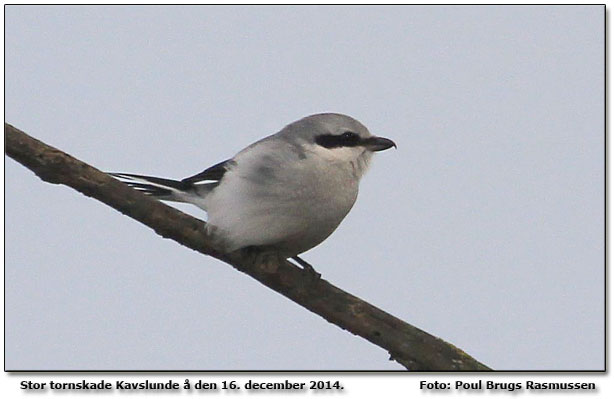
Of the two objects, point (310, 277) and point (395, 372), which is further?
point (310, 277)

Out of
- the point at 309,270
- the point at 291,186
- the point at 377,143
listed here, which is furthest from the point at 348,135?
the point at 309,270

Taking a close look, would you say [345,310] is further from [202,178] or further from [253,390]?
[202,178]

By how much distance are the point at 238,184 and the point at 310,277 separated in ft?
2.21

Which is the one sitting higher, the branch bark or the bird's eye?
the bird's eye

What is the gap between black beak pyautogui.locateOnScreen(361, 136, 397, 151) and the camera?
4402 mm

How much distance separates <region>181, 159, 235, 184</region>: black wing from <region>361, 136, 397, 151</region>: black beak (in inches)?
32.2

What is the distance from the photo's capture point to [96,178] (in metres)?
3.86

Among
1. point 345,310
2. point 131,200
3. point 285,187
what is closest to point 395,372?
point 345,310

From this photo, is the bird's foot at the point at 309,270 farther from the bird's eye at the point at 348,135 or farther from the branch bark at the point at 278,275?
the bird's eye at the point at 348,135

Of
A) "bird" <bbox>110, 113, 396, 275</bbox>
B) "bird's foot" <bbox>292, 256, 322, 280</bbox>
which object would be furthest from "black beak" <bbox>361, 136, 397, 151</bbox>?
"bird's foot" <bbox>292, 256, 322, 280</bbox>

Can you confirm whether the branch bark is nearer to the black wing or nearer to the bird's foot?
the bird's foot

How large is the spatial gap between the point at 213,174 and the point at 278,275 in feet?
2.61

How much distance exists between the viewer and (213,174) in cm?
463

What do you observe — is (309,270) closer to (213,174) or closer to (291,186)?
(291,186)
